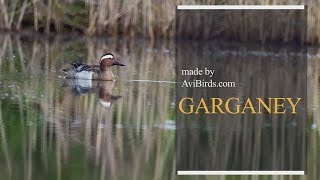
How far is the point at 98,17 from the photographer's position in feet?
66.1

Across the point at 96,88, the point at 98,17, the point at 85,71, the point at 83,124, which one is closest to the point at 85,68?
the point at 85,71

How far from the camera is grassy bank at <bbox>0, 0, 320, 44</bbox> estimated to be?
1950cm

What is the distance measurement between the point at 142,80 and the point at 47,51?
457 cm

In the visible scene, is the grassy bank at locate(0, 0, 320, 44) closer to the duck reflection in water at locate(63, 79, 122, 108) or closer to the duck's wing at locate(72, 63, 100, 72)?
the duck's wing at locate(72, 63, 100, 72)

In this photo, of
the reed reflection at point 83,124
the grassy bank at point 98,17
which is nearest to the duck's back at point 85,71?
the reed reflection at point 83,124

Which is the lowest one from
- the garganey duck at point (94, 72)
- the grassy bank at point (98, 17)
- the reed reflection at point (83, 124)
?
the reed reflection at point (83, 124)

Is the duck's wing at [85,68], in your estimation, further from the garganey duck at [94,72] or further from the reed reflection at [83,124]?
the reed reflection at [83,124]

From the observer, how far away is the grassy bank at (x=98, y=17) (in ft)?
64.0

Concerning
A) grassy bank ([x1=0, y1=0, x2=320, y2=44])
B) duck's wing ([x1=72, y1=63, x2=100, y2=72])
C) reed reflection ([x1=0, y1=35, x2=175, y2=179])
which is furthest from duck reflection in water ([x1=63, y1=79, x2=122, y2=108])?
grassy bank ([x1=0, y1=0, x2=320, y2=44])

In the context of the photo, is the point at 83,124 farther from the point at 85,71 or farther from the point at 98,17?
the point at 98,17

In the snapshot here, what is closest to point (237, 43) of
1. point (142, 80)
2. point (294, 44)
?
point (294, 44)

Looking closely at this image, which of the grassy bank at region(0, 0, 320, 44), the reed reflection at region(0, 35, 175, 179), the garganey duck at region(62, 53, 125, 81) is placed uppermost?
the grassy bank at region(0, 0, 320, 44)

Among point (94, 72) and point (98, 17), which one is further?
point (98, 17)

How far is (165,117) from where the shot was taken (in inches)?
377
